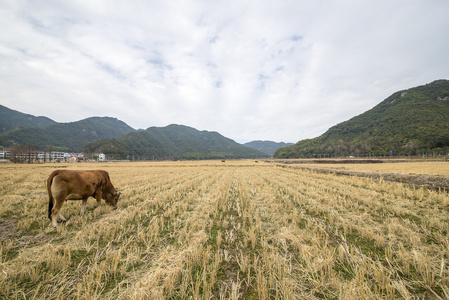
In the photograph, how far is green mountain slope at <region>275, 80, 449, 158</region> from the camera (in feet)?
269

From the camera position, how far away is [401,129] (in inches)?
3812

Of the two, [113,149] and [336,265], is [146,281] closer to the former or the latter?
[336,265]

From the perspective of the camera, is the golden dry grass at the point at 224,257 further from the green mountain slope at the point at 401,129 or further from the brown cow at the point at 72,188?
the green mountain slope at the point at 401,129

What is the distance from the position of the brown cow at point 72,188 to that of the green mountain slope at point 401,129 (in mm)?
122943

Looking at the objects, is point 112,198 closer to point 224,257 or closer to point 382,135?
point 224,257

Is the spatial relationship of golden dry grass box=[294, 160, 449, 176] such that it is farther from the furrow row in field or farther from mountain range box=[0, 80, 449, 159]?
mountain range box=[0, 80, 449, 159]

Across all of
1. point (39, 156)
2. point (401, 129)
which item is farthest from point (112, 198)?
point (39, 156)

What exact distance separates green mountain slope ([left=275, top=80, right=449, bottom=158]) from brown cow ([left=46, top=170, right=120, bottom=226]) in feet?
403

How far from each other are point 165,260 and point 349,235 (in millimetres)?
5518

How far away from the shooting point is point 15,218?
6.48 metres

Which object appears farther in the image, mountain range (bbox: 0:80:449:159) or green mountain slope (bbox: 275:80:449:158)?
mountain range (bbox: 0:80:449:159)

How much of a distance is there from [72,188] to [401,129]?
468ft

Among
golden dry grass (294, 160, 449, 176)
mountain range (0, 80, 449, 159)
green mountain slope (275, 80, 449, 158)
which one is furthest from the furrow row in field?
green mountain slope (275, 80, 449, 158)

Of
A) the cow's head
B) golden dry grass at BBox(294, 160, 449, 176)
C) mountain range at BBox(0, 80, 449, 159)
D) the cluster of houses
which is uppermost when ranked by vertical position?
mountain range at BBox(0, 80, 449, 159)
